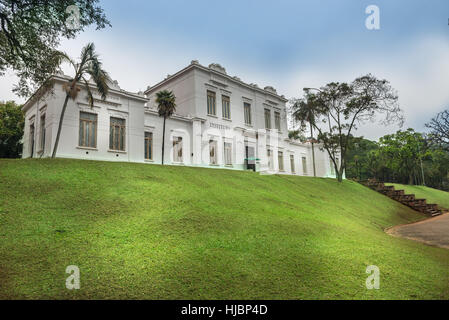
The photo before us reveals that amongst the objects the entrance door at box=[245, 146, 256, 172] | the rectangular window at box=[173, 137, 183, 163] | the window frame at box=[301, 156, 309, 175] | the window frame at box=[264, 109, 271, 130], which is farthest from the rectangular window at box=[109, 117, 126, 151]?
the window frame at box=[301, 156, 309, 175]

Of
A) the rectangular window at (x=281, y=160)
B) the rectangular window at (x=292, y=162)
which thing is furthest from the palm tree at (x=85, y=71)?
the rectangular window at (x=292, y=162)

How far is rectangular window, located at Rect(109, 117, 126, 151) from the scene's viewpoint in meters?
20.9

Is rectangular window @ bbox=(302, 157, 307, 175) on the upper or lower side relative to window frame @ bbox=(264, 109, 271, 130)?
lower

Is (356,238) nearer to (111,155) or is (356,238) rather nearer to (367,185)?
(111,155)

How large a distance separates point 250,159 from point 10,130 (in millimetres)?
23822

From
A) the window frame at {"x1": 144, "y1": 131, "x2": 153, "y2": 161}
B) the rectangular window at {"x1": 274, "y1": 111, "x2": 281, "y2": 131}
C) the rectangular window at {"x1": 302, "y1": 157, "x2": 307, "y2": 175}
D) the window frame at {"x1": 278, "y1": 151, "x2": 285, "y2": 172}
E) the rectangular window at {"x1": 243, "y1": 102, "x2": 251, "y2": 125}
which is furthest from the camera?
the rectangular window at {"x1": 302, "y1": 157, "x2": 307, "y2": 175}

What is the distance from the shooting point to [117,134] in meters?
21.2

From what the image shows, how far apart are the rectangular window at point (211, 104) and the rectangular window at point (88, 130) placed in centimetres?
1119

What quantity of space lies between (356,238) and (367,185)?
2506 cm

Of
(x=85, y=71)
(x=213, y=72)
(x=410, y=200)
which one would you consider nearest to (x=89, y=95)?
(x=85, y=71)

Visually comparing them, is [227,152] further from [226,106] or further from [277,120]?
[277,120]

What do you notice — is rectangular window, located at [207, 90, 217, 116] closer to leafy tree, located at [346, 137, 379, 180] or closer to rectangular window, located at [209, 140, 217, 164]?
rectangular window, located at [209, 140, 217, 164]
